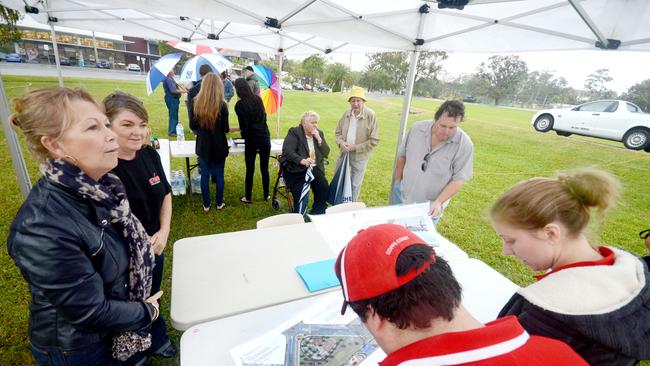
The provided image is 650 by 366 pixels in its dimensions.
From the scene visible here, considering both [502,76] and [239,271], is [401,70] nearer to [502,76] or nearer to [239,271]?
[502,76]

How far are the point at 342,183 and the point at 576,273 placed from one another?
10.3ft

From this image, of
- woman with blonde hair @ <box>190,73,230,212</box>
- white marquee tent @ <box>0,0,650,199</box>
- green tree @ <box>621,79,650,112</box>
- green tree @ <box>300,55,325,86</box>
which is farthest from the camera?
green tree @ <box>300,55,325,86</box>

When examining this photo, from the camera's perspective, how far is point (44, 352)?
1.09 meters

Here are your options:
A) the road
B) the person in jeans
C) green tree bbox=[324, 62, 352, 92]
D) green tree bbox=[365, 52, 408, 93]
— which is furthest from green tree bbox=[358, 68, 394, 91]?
the person in jeans

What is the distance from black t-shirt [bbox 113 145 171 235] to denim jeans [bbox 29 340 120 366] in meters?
0.81

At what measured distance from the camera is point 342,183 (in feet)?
13.1

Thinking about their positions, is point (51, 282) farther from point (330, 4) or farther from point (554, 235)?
point (330, 4)

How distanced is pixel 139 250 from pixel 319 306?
2.83 feet

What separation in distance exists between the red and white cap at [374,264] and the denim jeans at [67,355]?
110 centimetres

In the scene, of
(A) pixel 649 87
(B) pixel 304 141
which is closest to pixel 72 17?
(B) pixel 304 141

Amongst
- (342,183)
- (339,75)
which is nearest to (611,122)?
(342,183)

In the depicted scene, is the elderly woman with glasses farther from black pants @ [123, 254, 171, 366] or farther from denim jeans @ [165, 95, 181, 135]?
denim jeans @ [165, 95, 181, 135]

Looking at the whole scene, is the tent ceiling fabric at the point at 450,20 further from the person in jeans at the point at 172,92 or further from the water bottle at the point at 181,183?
the person in jeans at the point at 172,92

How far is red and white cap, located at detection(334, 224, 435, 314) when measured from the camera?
688mm
